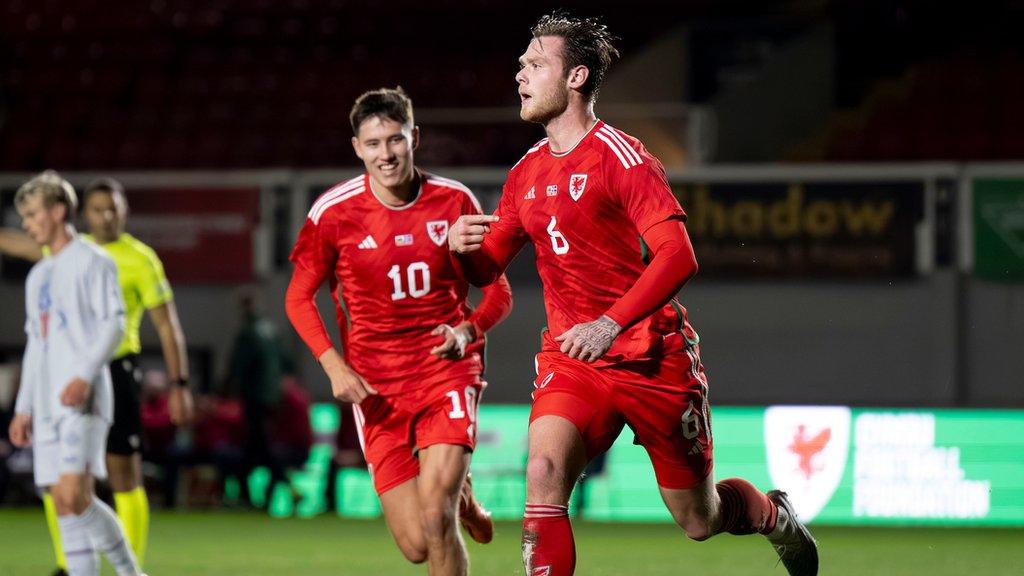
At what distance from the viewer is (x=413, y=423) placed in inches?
245

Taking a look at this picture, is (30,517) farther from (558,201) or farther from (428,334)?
(558,201)

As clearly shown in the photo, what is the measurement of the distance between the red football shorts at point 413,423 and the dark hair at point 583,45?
142cm

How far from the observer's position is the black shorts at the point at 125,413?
25.1 ft

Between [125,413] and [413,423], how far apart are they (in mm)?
2083

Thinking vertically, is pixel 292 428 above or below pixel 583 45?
below

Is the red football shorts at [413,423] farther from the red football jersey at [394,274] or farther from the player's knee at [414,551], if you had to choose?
the player's knee at [414,551]

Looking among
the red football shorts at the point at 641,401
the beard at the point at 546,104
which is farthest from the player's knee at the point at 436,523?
the beard at the point at 546,104

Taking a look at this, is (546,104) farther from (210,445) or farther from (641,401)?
(210,445)

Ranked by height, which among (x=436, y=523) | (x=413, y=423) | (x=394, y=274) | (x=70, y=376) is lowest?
(x=436, y=523)

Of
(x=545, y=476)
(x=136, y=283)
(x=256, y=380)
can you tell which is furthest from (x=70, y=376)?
(x=256, y=380)

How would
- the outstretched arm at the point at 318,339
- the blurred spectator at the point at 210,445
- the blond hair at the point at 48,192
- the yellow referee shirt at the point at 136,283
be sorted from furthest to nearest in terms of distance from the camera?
the blurred spectator at the point at 210,445
the yellow referee shirt at the point at 136,283
the blond hair at the point at 48,192
the outstretched arm at the point at 318,339

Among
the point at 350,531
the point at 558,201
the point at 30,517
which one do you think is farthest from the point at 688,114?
the point at 558,201

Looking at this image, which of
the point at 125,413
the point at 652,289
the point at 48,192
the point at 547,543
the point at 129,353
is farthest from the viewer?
the point at 129,353

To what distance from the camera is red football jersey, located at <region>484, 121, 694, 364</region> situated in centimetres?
514
